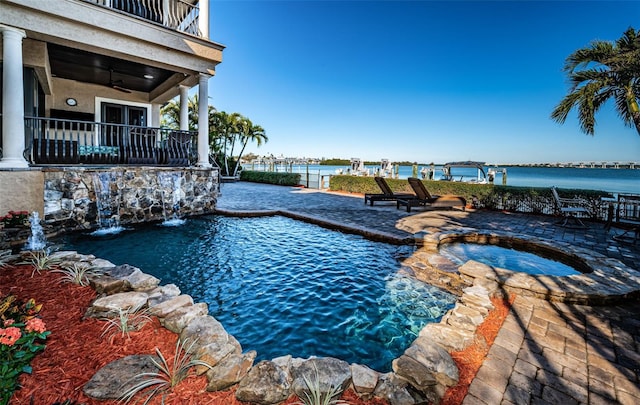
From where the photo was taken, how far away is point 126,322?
8.25ft

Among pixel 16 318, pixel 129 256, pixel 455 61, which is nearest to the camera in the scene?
pixel 16 318

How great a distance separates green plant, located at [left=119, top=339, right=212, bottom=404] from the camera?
5.87 ft

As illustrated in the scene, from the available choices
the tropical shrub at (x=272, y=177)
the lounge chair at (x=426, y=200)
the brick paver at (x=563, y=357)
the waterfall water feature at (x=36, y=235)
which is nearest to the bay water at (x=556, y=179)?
the tropical shrub at (x=272, y=177)

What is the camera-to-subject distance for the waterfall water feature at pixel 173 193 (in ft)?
26.5

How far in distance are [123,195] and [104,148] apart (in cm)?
159

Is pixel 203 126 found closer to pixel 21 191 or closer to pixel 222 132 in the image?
pixel 21 191

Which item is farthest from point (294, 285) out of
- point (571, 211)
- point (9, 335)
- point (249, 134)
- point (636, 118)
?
point (249, 134)

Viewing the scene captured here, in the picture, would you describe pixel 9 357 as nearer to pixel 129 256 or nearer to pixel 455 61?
pixel 129 256

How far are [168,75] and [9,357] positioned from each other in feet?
33.3

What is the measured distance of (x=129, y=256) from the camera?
201 inches

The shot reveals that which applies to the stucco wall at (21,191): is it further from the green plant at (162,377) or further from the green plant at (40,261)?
the green plant at (162,377)

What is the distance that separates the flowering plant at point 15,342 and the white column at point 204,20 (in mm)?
8969

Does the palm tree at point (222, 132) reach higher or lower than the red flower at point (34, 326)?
higher

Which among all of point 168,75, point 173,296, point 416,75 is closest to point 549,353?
point 173,296
